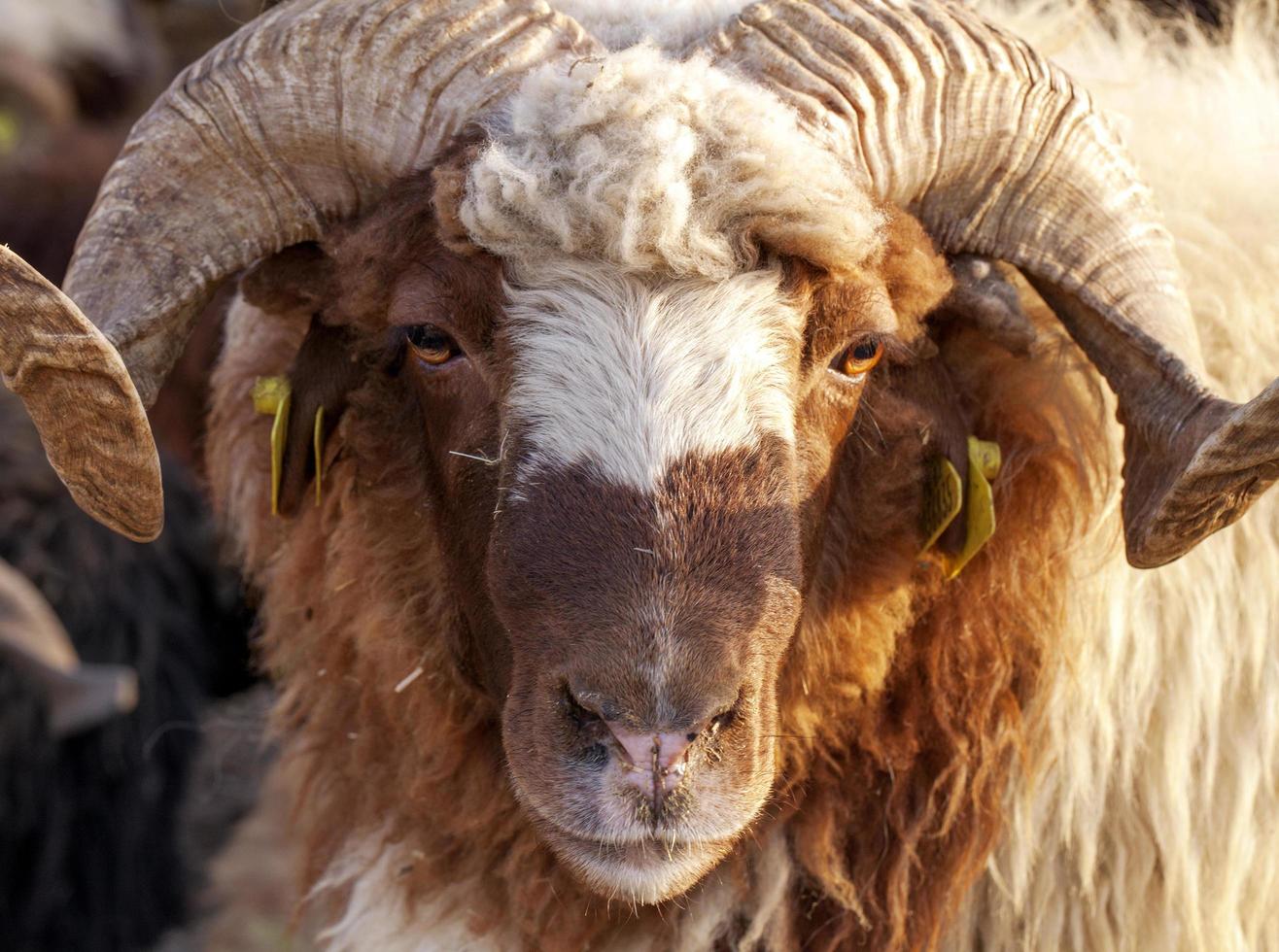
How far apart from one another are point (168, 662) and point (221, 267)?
128 inches

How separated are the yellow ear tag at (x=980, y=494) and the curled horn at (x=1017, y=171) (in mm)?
264

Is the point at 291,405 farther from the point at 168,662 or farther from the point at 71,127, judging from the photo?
the point at 71,127

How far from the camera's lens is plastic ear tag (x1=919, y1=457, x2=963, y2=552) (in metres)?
2.82

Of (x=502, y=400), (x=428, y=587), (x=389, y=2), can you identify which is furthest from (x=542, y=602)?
(x=389, y=2)

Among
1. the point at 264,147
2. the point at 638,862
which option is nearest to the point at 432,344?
the point at 264,147

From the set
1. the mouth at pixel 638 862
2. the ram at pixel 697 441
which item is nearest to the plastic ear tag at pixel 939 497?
the ram at pixel 697 441

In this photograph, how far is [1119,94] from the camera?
322 cm

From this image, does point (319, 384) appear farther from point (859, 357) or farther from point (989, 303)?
point (989, 303)

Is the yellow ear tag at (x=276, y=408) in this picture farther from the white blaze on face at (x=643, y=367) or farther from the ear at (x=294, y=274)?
→ the white blaze on face at (x=643, y=367)

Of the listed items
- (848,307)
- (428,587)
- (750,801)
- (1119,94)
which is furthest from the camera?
(1119,94)

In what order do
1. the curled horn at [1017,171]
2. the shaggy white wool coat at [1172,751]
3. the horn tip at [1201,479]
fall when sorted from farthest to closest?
the shaggy white wool coat at [1172,751] → the curled horn at [1017,171] → the horn tip at [1201,479]

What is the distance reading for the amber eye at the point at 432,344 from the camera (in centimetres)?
266

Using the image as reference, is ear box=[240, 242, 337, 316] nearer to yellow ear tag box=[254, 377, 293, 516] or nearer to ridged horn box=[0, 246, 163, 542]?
yellow ear tag box=[254, 377, 293, 516]

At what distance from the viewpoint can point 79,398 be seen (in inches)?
96.5
